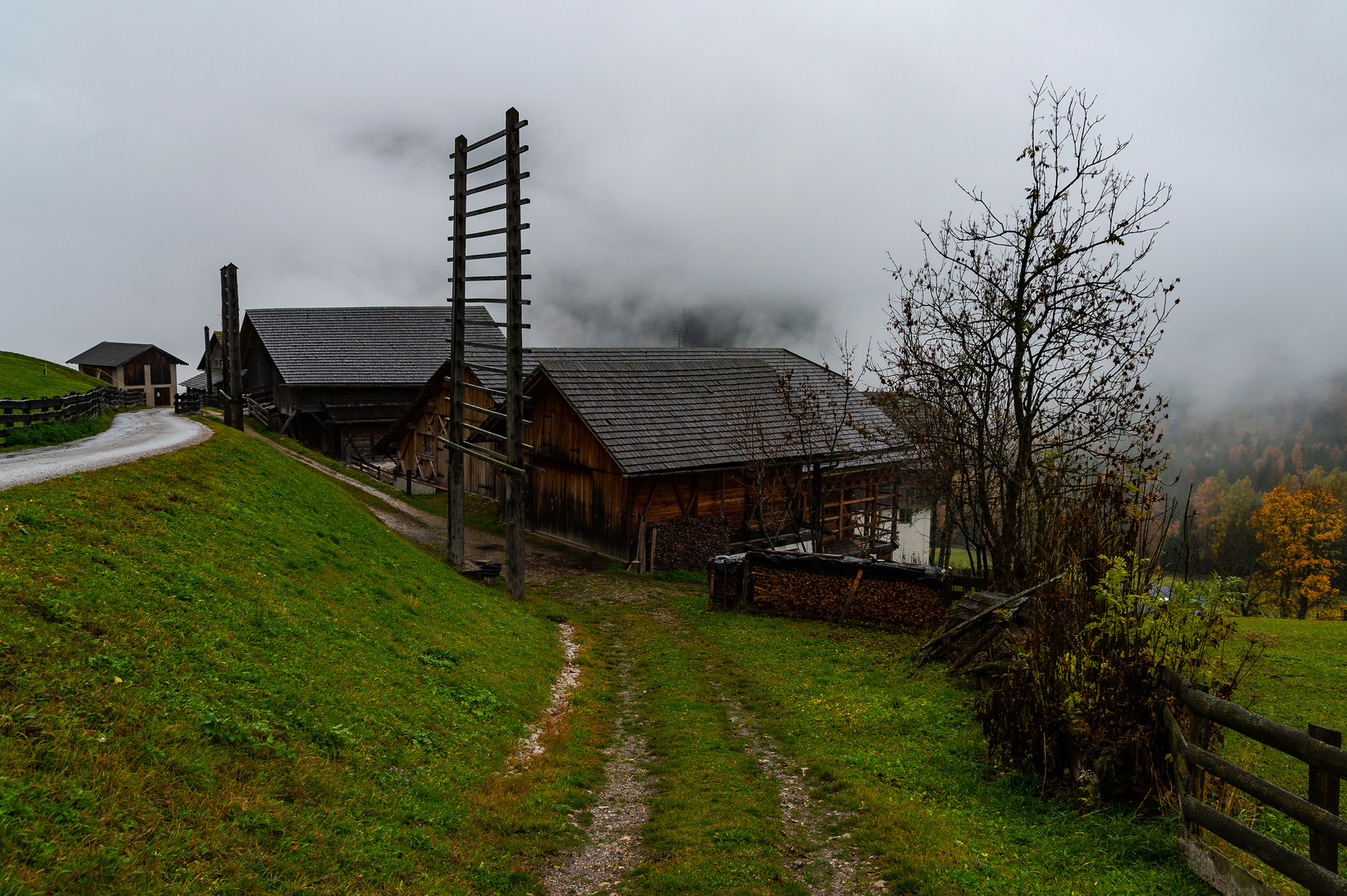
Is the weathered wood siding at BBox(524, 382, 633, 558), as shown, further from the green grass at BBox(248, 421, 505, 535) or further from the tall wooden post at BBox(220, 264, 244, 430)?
the tall wooden post at BBox(220, 264, 244, 430)

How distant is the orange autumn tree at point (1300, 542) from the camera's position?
5191 centimetres

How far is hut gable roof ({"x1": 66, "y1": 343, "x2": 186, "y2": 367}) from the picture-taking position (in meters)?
64.7

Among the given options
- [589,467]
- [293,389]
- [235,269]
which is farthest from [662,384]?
[293,389]

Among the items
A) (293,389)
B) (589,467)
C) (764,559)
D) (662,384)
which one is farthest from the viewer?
(293,389)

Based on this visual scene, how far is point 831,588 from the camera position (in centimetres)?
1748

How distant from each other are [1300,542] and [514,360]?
60.9 meters

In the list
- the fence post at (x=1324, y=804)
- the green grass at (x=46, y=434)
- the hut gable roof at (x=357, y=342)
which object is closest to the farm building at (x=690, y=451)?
the green grass at (x=46, y=434)

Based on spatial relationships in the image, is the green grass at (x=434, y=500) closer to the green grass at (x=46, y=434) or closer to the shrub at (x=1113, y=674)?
the green grass at (x=46, y=434)

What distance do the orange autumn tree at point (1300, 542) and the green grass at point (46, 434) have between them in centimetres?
6550

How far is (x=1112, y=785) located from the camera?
6.66 metres

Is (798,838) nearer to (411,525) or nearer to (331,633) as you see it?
(331,633)

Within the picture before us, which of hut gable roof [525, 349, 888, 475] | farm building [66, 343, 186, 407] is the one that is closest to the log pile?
hut gable roof [525, 349, 888, 475]

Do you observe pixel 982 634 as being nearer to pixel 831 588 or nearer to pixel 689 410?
pixel 831 588

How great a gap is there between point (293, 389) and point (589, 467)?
24.7 metres
